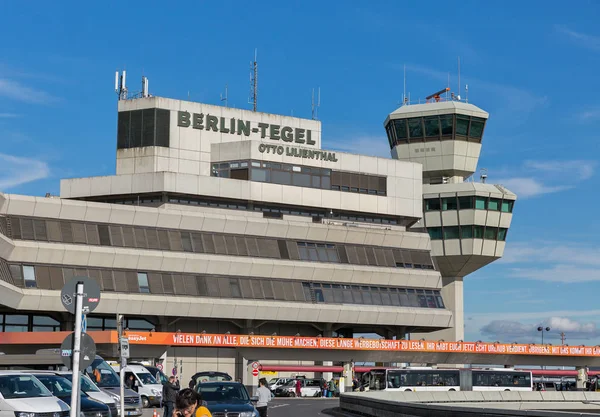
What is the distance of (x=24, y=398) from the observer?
22516 mm

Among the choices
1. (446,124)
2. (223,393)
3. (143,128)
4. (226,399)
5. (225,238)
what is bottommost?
(226,399)

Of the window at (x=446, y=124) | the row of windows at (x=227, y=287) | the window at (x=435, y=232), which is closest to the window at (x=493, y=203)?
the window at (x=435, y=232)

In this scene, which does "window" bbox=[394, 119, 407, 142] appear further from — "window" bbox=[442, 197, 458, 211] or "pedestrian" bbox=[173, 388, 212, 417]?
"pedestrian" bbox=[173, 388, 212, 417]

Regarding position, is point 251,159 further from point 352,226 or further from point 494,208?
point 494,208

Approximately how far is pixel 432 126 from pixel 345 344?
25.9m

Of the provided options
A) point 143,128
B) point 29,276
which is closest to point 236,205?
point 143,128

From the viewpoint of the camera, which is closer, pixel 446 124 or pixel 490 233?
pixel 490 233

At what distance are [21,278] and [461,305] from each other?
4663 centimetres

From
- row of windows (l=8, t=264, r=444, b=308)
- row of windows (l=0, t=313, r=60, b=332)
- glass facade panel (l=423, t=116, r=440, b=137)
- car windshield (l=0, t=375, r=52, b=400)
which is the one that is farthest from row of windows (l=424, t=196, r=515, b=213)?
car windshield (l=0, t=375, r=52, b=400)

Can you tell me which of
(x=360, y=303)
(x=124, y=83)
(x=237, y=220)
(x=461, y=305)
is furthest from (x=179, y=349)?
(x=461, y=305)

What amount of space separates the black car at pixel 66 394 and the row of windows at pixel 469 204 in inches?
2735

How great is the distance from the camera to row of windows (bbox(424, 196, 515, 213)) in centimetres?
9138

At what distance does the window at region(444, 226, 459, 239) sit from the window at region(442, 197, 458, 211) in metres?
1.76

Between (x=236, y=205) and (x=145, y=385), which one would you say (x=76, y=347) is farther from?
(x=236, y=205)
